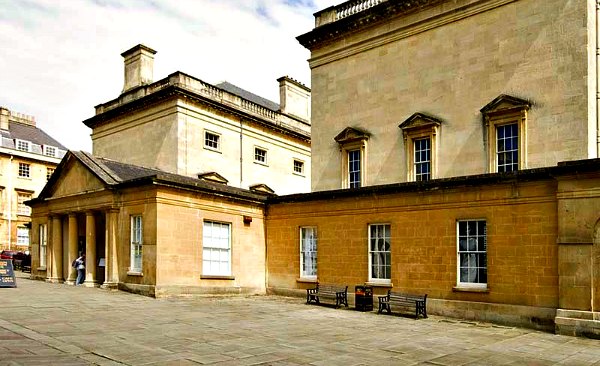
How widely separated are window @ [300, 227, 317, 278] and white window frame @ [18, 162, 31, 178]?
1524 inches

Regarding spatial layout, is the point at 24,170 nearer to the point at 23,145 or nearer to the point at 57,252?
the point at 23,145

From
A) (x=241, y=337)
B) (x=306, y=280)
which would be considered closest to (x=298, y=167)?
(x=306, y=280)

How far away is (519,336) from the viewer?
12.9 m

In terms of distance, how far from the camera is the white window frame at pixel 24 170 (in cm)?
4897

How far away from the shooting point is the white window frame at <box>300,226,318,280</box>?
794 inches

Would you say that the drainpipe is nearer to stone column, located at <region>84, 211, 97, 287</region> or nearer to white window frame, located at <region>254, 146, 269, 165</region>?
white window frame, located at <region>254, 146, 269, 165</region>

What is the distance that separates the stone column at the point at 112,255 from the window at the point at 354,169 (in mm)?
10520

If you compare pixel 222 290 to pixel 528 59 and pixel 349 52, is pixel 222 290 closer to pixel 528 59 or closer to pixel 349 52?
pixel 349 52

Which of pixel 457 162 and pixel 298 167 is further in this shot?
pixel 298 167

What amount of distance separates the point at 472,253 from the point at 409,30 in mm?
11188

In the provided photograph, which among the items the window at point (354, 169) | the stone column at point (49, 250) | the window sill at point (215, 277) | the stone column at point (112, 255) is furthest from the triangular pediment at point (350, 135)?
the stone column at point (49, 250)

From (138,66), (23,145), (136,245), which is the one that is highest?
Result: (138,66)

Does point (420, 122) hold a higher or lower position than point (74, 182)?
higher

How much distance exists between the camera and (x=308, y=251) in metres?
20.5
